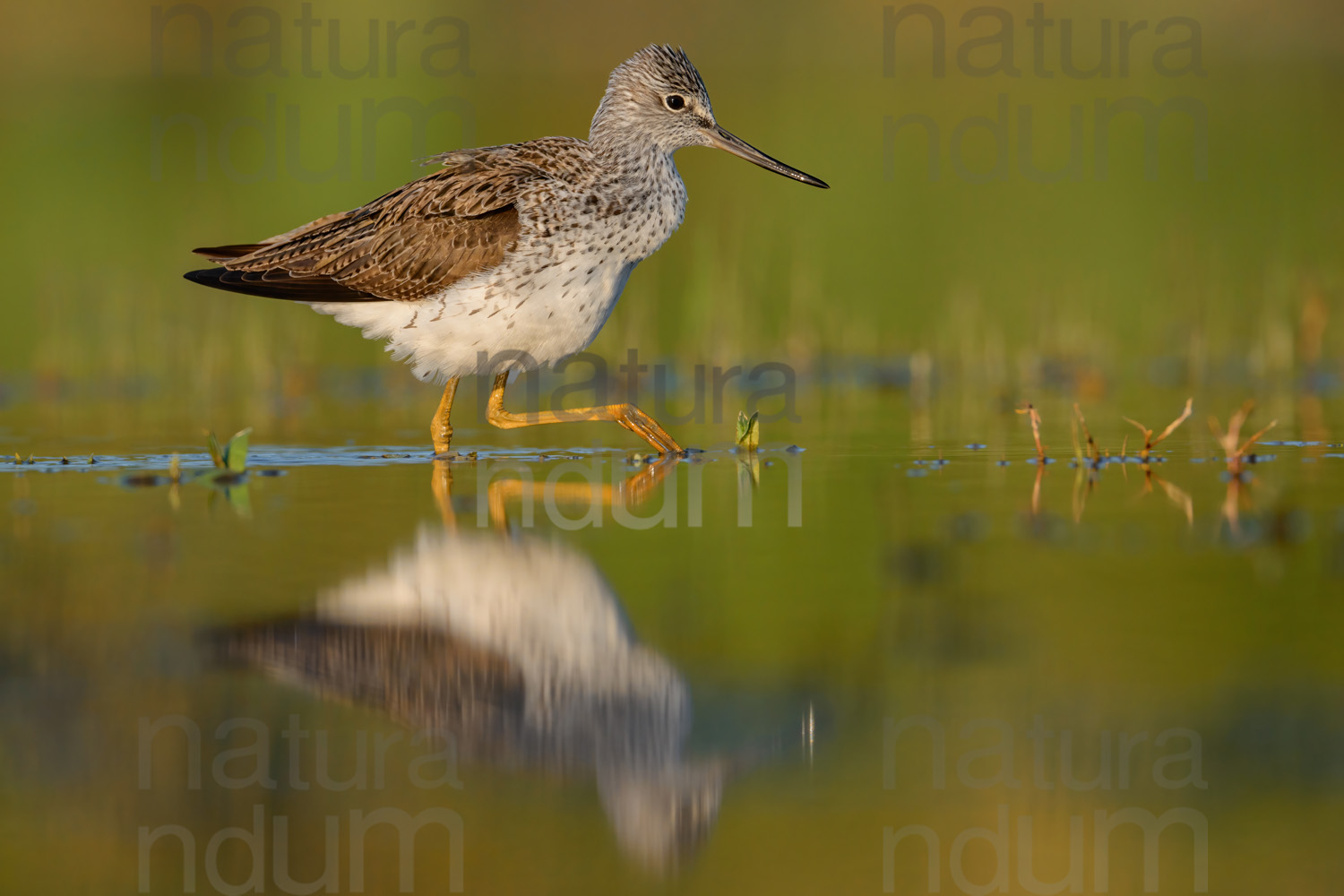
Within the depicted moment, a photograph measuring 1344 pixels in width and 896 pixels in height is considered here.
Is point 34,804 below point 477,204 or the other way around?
below

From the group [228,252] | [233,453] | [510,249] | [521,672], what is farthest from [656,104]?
[521,672]

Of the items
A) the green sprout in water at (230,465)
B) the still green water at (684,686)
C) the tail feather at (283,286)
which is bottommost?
the still green water at (684,686)

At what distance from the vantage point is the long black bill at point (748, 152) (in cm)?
848

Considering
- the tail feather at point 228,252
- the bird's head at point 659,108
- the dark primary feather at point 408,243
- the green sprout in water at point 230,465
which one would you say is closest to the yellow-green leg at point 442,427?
the dark primary feather at point 408,243

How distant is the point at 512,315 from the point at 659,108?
5.36 feet

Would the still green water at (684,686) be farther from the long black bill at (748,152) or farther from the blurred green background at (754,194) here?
the blurred green background at (754,194)

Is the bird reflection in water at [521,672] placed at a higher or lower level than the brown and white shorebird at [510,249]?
lower

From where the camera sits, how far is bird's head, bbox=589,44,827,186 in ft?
26.8

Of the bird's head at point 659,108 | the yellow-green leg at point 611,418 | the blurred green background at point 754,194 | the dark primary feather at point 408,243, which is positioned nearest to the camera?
the dark primary feather at point 408,243

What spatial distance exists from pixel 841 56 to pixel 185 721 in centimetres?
2757

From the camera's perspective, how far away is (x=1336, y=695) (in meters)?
3.77

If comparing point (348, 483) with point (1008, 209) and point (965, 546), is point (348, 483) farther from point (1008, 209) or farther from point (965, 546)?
point (1008, 209)

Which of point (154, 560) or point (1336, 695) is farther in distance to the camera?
point (154, 560)

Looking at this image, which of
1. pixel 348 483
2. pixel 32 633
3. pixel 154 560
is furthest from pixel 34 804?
pixel 348 483
